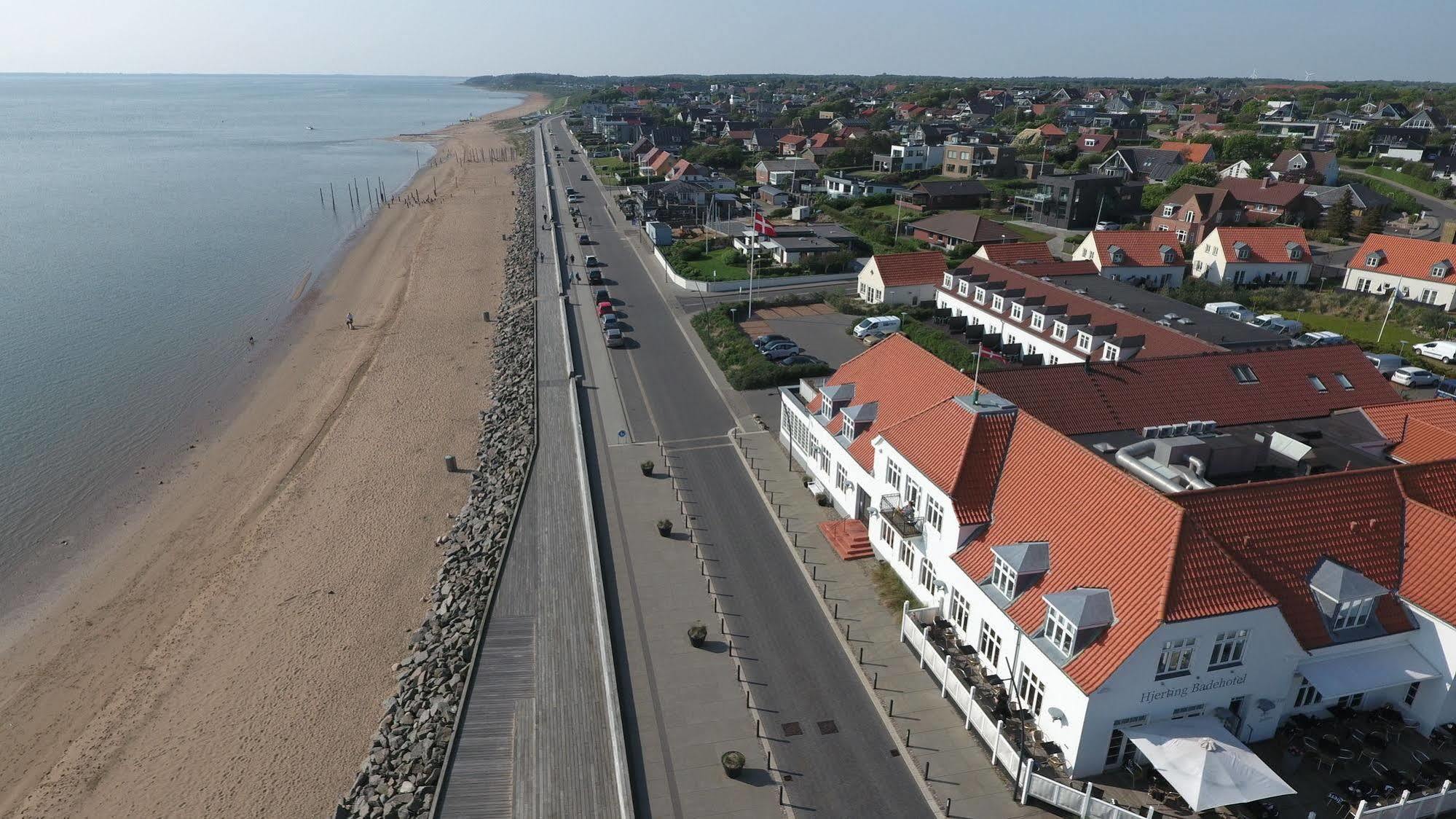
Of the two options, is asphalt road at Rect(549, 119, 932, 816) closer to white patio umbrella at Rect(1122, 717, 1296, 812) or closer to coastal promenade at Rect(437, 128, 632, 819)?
coastal promenade at Rect(437, 128, 632, 819)

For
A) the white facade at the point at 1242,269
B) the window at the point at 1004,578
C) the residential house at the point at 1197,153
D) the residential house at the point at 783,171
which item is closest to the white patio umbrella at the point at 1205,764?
the window at the point at 1004,578

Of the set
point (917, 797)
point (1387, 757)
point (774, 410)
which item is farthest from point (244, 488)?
point (1387, 757)

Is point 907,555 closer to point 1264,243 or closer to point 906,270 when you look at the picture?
point 906,270

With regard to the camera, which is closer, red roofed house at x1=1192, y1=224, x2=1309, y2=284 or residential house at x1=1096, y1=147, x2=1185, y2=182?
red roofed house at x1=1192, y1=224, x2=1309, y2=284

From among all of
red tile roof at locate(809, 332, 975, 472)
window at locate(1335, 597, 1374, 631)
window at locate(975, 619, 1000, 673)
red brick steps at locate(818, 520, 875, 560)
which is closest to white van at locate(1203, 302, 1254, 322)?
red tile roof at locate(809, 332, 975, 472)

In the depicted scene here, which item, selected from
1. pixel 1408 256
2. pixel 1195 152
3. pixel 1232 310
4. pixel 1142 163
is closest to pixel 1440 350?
pixel 1232 310

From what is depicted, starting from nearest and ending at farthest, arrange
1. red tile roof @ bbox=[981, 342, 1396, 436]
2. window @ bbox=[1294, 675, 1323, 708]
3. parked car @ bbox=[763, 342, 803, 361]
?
window @ bbox=[1294, 675, 1323, 708], red tile roof @ bbox=[981, 342, 1396, 436], parked car @ bbox=[763, 342, 803, 361]

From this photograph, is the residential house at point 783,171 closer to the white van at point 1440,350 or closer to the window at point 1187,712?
the white van at point 1440,350

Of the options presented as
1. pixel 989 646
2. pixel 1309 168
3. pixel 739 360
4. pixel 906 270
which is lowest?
pixel 989 646
